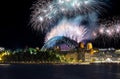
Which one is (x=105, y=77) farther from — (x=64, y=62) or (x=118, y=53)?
(x=118, y=53)

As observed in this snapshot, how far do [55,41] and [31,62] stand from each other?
11.7 m

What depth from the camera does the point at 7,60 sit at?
4894 inches

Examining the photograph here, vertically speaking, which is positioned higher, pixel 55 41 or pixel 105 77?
pixel 55 41

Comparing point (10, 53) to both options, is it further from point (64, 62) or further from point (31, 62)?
point (64, 62)

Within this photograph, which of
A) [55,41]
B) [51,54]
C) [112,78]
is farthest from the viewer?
[55,41]

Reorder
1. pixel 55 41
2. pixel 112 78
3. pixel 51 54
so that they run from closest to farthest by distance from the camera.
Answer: pixel 112 78
pixel 51 54
pixel 55 41

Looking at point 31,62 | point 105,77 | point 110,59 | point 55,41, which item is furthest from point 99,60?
point 105,77

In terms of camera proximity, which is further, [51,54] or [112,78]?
[51,54]

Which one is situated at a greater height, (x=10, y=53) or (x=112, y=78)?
(x=10, y=53)

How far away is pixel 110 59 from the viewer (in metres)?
135

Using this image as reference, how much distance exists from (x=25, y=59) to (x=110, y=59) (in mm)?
28265

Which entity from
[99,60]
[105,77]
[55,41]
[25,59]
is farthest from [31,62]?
[105,77]

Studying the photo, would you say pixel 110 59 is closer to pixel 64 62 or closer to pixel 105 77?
pixel 64 62

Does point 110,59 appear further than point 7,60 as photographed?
Yes
